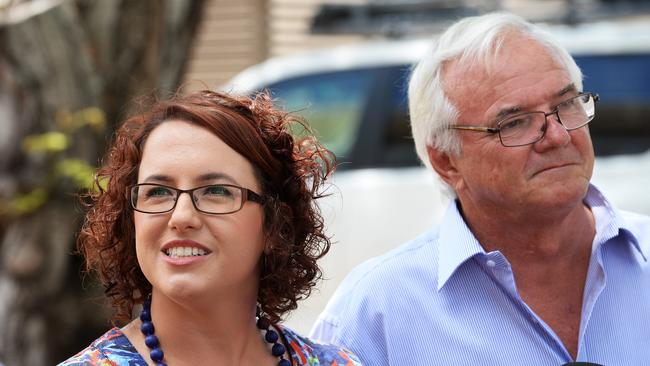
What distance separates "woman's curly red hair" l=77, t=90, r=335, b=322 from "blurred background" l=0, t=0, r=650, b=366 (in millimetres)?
1233

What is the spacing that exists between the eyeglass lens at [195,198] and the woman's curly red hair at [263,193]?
0.10 meters

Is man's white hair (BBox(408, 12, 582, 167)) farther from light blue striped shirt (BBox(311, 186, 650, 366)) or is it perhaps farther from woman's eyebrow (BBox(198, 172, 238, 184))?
woman's eyebrow (BBox(198, 172, 238, 184))

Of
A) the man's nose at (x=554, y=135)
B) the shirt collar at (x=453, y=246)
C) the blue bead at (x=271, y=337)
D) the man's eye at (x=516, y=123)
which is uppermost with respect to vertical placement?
the man's eye at (x=516, y=123)

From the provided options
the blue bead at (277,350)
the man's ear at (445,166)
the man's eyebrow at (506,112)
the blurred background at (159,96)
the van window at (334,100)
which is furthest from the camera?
the van window at (334,100)

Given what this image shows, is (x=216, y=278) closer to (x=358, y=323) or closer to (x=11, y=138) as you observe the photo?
(x=358, y=323)

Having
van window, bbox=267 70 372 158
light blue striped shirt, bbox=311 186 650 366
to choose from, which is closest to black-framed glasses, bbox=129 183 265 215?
light blue striped shirt, bbox=311 186 650 366

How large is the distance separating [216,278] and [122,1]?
10.7 feet

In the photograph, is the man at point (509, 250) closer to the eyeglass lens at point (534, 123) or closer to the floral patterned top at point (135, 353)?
the eyeglass lens at point (534, 123)

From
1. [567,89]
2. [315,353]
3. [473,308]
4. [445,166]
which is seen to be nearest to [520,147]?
[567,89]

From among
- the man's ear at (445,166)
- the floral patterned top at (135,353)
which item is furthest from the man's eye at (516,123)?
the floral patterned top at (135,353)

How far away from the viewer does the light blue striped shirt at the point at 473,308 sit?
325cm

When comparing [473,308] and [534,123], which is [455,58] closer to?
[534,123]

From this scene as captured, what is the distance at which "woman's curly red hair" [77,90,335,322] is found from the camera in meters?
2.80

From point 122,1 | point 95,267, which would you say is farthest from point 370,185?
point 95,267
